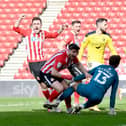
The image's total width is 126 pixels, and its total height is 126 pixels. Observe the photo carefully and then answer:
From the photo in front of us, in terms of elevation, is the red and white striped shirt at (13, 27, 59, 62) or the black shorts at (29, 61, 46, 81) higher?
the red and white striped shirt at (13, 27, 59, 62)

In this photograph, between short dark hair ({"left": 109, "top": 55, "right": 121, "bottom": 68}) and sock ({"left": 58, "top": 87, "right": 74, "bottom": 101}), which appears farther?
sock ({"left": 58, "top": 87, "right": 74, "bottom": 101})

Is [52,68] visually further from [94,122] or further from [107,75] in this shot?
[94,122]

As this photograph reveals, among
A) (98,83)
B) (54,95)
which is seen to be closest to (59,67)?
(54,95)

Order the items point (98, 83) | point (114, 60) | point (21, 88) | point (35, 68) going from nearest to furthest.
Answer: point (98, 83)
point (114, 60)
point (35, 68)
point (21, 88)

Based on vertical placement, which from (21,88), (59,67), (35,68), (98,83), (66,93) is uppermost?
(59,67)

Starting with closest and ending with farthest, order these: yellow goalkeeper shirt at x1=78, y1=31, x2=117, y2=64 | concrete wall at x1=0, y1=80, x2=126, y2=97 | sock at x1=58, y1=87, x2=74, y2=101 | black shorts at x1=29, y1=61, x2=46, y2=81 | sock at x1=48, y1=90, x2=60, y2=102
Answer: sock at x1=58, y1=87, x2=74, y2=101 → sock at x1=48, y1=90, x2=60, y2=102 → black shorts at x1=29, y1=61, x2=46, y2=81 → yellow goalkeeper shirt at x1=78, y1=31, x2=117, y2=64 → concrete wall at x1=0, y1=80, x2=126, y2=97

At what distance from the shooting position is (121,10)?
876 inches

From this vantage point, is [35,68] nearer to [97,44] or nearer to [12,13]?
[97,44]

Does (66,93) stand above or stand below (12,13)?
below

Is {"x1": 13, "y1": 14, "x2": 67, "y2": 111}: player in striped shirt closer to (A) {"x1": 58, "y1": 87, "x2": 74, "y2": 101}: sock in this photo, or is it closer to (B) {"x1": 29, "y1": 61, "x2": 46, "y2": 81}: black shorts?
(B) {"x1": 29, "y1": 61, "x2": 46, "y2": 81}: black shorts

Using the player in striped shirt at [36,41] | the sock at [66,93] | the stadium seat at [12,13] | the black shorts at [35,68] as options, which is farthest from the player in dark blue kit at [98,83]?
the stadium seat at [12,13]

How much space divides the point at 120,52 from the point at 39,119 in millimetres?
13022

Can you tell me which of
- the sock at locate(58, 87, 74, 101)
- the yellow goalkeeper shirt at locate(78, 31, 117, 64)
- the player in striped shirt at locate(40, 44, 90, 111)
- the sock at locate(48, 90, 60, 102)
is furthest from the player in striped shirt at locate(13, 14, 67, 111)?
the sock at locate(58, 87, 74, 101)

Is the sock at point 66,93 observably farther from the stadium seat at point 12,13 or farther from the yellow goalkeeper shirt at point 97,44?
the stadium seat at point 12,13
